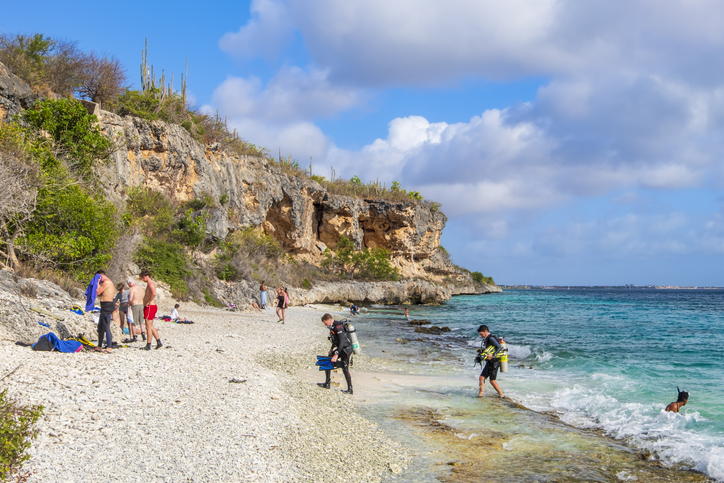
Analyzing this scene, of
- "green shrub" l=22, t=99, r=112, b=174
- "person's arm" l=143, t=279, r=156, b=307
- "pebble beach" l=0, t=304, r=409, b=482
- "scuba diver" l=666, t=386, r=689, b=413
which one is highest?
"green shrub" l=22, t=99, r=112, b=174

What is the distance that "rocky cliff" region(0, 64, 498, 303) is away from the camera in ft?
81.0

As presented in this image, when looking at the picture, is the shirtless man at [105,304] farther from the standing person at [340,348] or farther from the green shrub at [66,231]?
the green shrub at [66,231]

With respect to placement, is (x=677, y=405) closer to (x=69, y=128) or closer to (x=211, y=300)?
(x=211, y=300)

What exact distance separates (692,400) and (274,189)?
116ft

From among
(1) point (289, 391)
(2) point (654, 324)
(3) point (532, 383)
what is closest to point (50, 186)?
(1) point (289, 391)

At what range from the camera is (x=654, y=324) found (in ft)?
99.8

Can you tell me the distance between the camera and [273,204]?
140 ft

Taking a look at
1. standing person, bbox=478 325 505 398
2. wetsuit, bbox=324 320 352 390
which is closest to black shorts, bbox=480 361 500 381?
standing person, bbox=478 325 505 398

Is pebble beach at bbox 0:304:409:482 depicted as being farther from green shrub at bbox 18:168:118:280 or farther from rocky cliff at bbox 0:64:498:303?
rocky cliff at bbox 0:64:498:303

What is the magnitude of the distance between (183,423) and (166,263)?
57.0 ft

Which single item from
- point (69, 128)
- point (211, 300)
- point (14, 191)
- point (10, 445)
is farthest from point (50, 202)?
point (10, 445)

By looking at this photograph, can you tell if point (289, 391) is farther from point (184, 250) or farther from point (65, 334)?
point (184, 250)

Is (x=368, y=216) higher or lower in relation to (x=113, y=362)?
higher

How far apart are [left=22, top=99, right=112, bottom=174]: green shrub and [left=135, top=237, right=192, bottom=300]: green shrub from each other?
4.46m
